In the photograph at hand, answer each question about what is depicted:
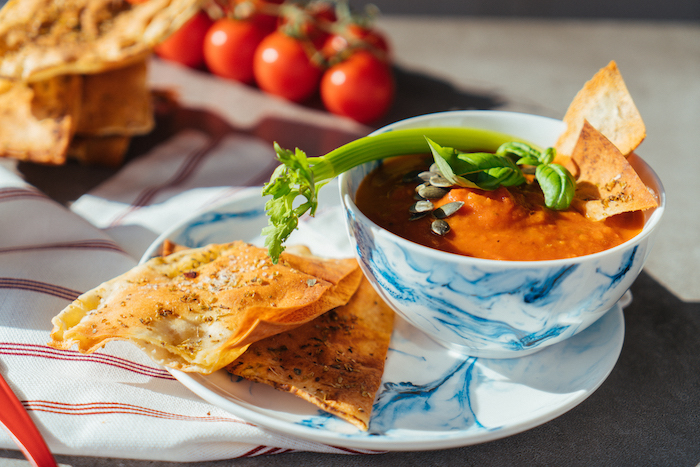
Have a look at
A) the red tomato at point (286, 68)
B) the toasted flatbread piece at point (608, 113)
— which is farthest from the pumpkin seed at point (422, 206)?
the red tomato at point (286, 68)

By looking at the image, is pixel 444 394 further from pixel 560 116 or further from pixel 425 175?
pixel 560 116

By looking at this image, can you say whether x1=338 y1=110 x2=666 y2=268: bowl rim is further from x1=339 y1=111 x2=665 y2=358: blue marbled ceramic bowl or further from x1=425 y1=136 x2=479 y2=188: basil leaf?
x1=425 y1=136 x2=479 y2=188: basil leaf

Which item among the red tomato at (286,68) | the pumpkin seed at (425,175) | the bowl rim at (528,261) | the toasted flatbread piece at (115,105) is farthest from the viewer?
the red tomato at (286,68)

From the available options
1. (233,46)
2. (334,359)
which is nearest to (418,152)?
(334,359)

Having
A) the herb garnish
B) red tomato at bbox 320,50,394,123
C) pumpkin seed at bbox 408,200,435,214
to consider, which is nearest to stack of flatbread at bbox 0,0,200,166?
red tomato at bbox 320,50,394,123

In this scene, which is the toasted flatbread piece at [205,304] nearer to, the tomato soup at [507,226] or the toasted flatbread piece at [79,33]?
the tomato soup at [507,226]
